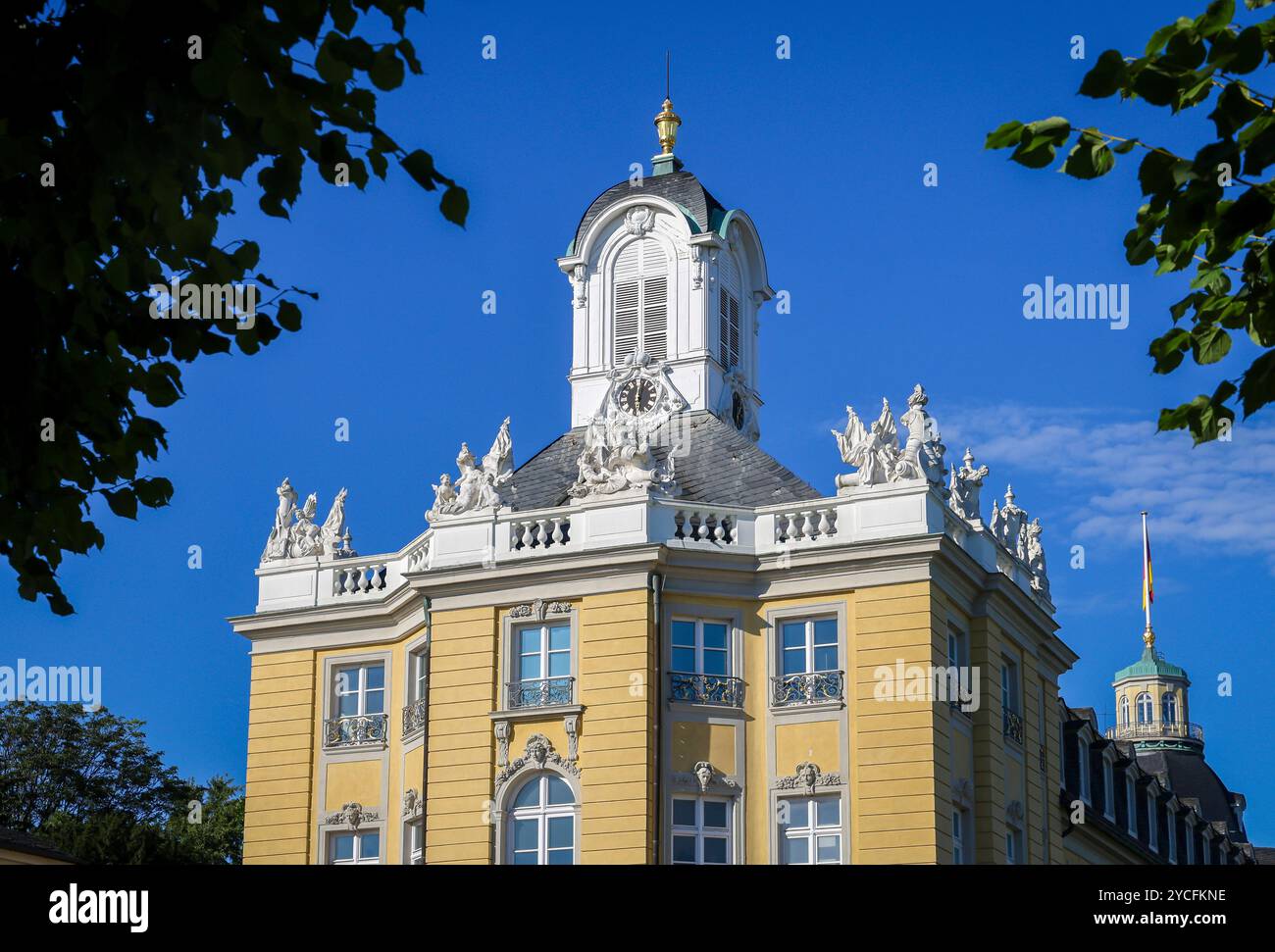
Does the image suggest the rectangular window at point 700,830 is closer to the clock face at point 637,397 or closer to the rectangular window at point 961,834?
the rectangular window at point 961,834

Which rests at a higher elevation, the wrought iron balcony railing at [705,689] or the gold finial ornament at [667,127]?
the gold finial ornament at [667,127]

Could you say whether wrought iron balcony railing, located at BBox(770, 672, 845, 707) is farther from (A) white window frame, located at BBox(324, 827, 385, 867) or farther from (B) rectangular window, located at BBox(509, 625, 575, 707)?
(A) white window frame, located at BBox(324, 827, 385, 867)

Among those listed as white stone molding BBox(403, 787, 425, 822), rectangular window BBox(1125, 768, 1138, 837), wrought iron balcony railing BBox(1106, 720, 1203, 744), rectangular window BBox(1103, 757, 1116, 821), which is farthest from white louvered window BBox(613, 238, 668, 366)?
wrought iron balcony railing BBox(1106, 720, 1203, 744)

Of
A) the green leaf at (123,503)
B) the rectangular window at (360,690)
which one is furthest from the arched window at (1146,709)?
the green leaf at (123,503)

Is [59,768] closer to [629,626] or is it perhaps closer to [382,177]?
[629,626]

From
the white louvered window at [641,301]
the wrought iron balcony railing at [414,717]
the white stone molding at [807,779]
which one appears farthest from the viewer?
the white louvered window at [641,301]

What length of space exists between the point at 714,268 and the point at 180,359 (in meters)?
34.7

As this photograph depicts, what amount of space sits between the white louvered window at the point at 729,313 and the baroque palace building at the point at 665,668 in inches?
141

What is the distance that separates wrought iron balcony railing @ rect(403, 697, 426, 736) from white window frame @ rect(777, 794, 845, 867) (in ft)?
24.8

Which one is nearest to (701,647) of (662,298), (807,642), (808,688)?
(807,642)

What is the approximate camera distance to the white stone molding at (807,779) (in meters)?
39.1

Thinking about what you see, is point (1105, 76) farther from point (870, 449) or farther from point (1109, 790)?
point (1109, 790)

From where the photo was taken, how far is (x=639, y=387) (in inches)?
1889
